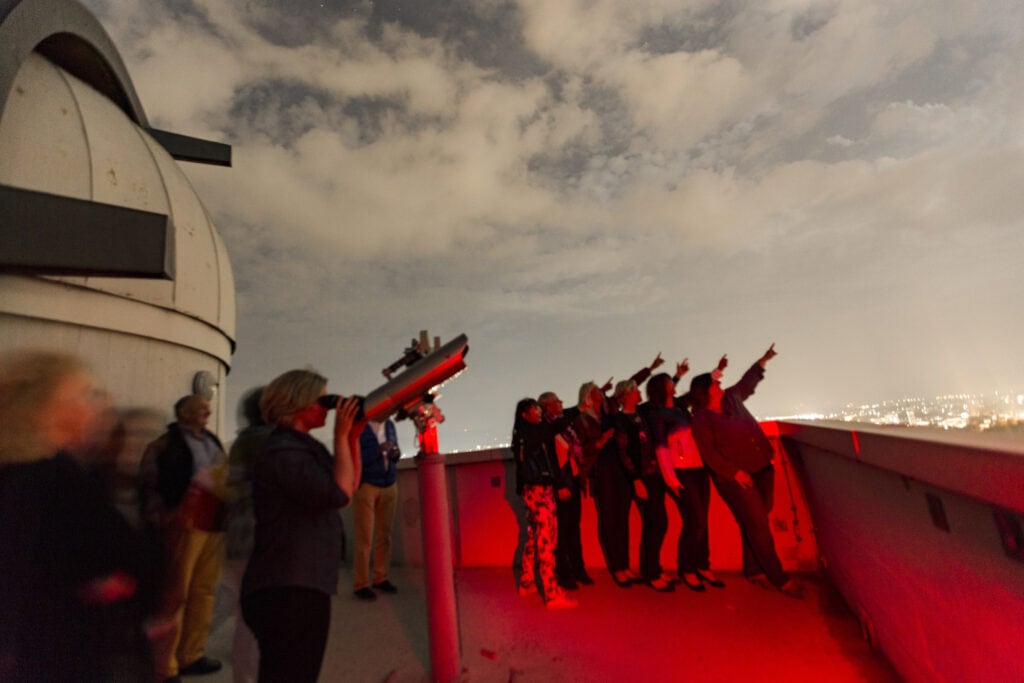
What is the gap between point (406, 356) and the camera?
2562 millimetres

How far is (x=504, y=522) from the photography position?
505cm

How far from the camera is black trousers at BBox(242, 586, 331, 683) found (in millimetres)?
1570

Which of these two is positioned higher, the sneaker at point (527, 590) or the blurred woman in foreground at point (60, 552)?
the blurred woman in foreground at point (60, 552)

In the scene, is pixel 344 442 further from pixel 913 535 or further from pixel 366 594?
pixel 366 594

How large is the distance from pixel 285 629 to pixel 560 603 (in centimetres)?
267

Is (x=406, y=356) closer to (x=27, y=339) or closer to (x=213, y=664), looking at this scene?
(x=213, y=664)

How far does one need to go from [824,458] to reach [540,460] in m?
2.15

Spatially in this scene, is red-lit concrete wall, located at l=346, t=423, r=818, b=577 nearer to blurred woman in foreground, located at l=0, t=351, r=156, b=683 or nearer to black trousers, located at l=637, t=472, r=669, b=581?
black trousers, located at l=637, t=472, r=669, b=581

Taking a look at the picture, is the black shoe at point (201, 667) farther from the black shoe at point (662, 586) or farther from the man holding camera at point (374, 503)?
the black shoe at point (662, 586)

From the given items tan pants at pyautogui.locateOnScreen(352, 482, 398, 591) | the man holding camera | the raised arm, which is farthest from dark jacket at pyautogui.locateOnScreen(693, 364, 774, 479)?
the raised arm

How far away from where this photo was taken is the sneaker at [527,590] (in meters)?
3.89

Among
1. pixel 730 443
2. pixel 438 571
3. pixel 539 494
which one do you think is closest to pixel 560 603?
pixel 539 494

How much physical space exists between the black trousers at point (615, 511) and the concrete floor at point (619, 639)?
27 centimetres

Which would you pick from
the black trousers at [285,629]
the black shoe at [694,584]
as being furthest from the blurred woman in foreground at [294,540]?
the black shoe at [694,584]
